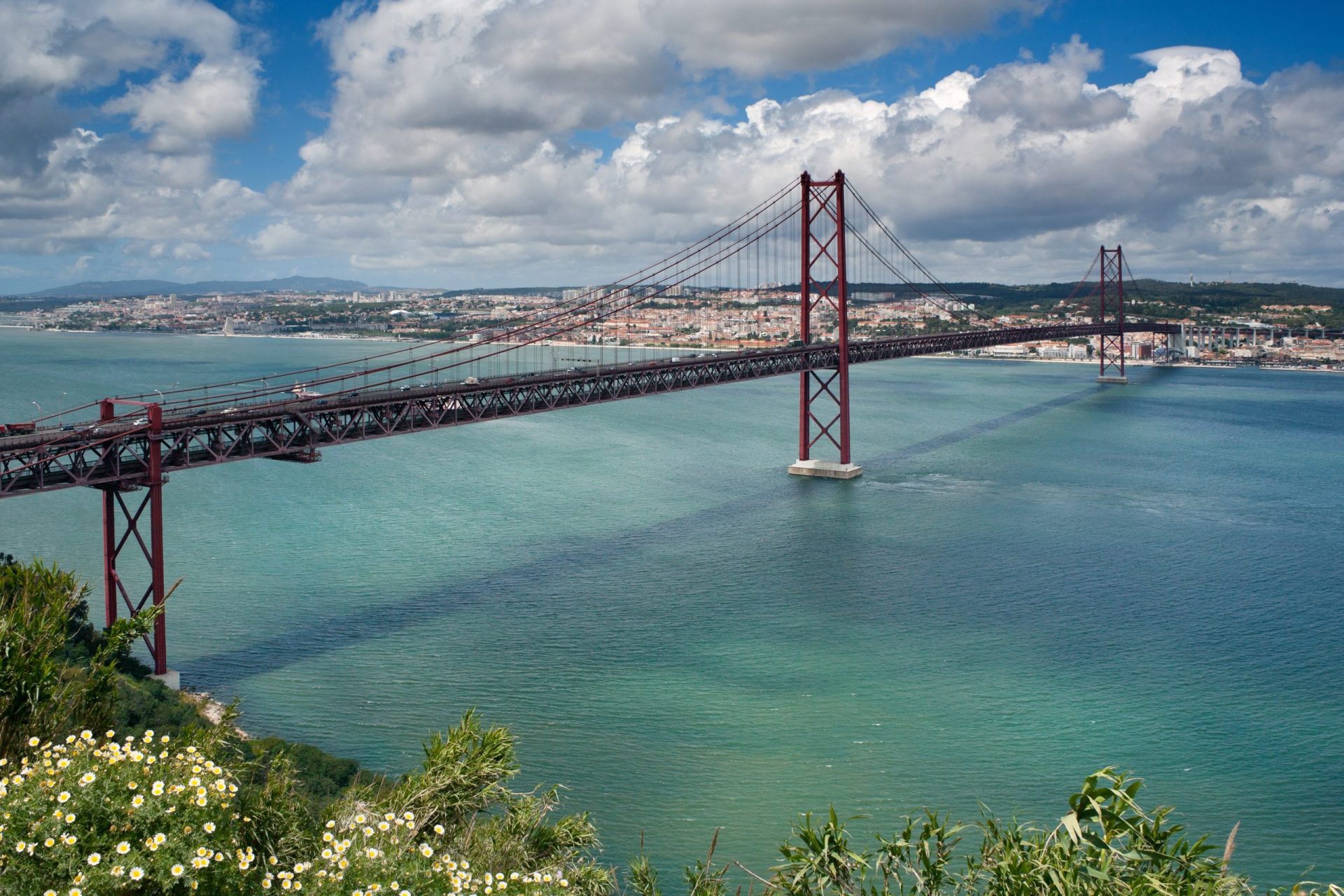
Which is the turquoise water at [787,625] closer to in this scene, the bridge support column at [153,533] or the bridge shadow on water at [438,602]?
the bridge shadow on water at [438,602]

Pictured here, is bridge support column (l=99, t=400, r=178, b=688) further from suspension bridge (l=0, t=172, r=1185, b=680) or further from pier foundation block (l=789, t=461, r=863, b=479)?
pier foundation block (l=789, t=461, r=863, b=479)

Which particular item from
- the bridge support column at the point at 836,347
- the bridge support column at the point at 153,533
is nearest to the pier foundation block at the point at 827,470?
the bridge support column at the point at 836,347

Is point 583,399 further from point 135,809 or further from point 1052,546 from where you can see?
point 135,809

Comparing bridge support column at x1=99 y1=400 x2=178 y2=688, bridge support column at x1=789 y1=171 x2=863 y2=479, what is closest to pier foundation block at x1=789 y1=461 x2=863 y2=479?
bridge support column at x1=789 y1=171 x2=863 y2=479

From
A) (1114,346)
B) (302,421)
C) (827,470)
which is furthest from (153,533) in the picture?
(1114,346)

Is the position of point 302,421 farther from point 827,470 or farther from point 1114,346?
point 1114,346

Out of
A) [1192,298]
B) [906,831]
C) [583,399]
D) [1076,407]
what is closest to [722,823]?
[906,831]
